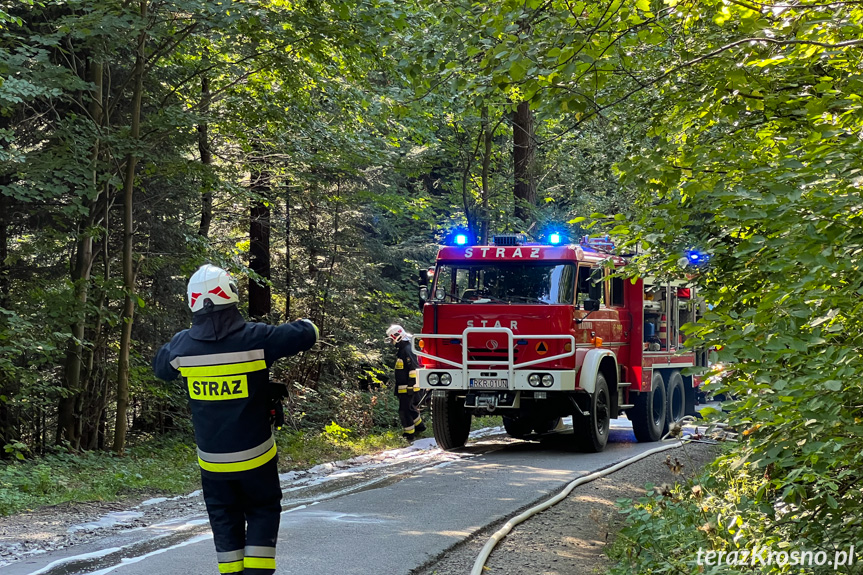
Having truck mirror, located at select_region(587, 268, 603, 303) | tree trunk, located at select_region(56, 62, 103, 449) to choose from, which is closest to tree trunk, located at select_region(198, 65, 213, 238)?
tree trunk, located at select_region(56, 62, 103, 449)

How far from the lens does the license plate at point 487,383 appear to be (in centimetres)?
1198

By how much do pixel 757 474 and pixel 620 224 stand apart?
6.51 ft

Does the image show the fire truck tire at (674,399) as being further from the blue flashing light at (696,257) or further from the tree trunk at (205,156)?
the tree trunk at (205,156)

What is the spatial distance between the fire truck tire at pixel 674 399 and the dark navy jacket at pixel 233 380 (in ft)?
38.8

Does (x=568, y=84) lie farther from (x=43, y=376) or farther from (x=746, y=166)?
(x=43, y=376)

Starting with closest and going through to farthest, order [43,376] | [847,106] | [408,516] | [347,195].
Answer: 1. [847,106]
2. [408,516]
3. [43,376]
4. [347,195]

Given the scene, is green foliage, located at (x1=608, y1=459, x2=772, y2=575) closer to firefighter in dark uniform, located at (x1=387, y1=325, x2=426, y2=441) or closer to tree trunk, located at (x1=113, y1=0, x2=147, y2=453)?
firefighter in dark uniform, located at (x1=387, y1=325, x2=426, y2=441)

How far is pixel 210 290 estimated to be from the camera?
15.4ft

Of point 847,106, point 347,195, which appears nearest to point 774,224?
point 847,106

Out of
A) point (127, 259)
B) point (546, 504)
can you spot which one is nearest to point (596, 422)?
point (546, 504)

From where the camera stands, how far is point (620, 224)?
6.50m

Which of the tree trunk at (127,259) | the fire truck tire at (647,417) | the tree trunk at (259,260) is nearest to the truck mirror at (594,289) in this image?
the fire truck tire at (647,417)

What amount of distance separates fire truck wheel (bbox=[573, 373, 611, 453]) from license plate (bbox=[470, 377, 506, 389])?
1353 mm

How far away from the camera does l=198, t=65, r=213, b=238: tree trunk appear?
527 inches
